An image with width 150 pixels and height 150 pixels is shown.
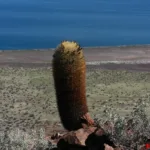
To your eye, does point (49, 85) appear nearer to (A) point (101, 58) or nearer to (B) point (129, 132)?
(A) point (101, 58)

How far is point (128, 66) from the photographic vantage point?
3212 cm

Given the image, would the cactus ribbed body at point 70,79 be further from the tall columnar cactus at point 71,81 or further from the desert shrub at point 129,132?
the desert shrub at point 129,132

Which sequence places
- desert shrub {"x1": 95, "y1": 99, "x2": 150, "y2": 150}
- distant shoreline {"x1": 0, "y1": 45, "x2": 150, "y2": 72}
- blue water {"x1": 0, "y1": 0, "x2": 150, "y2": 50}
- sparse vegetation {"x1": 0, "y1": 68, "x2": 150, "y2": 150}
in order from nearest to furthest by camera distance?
desert shrub {"x1": 95, "y1": 99, "x2": 150, "y2": 150} < sparse vegetation {"x1": 0, "y1": 68, "x2": 150, "y2": 150} < distant shoreline {"x1": 0, "y1": 45, "x2": 150, "y2": 72} < blue water {"x1": 0, "y1": 0, "x2": 150, "y2": 50}

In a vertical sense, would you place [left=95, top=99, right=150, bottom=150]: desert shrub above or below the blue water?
below

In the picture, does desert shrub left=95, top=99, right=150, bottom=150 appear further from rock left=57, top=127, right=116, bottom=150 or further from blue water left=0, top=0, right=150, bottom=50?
blue water left=0, top=0, right=150, bottom=50

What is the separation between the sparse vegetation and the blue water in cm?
2559

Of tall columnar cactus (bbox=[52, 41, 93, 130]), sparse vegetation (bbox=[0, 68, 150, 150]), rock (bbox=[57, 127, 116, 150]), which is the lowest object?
sparse vegetation (bbox=[0, 68, 150, 150])

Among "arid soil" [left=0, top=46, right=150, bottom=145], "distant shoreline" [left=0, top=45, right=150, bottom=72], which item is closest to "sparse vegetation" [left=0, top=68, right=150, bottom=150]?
"arid soil" [left=0, top=46, right=150, bottom=145]

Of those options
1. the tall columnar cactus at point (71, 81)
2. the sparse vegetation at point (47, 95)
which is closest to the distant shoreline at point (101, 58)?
the sparse vegetation at point (47, 95)

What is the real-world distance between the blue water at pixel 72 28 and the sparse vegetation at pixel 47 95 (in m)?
25.6

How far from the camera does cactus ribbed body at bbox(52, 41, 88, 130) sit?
850 cm

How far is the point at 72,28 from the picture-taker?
228 ft

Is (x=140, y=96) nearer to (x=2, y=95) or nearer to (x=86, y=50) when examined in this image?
(x=2, y=95)

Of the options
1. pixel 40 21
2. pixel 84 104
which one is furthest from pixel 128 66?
pixel 40 21
